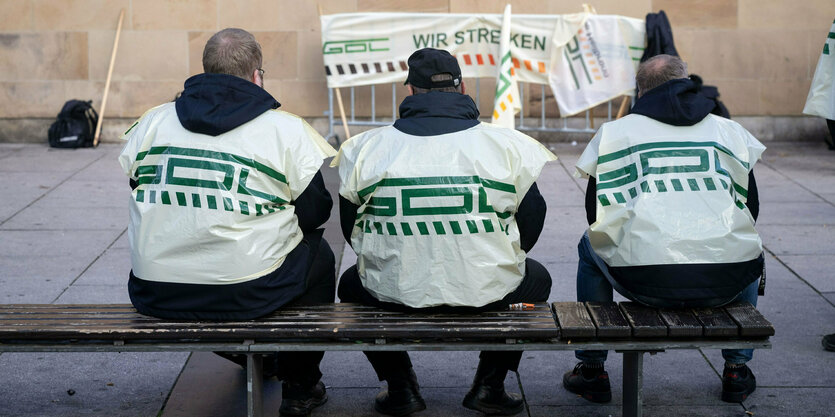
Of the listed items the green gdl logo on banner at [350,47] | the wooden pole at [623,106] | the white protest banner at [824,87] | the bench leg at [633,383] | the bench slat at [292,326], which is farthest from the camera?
the wooden pole at [623,106]

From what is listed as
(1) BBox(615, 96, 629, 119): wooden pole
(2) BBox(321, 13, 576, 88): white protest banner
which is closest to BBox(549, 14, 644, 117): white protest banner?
(2) BBox(321, 13, 576, 88): white protest banner

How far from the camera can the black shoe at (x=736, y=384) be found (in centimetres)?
443

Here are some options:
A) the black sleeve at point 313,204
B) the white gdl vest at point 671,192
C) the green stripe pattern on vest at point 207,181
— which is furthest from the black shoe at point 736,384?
the green stripe pattern on vest at point 207,181

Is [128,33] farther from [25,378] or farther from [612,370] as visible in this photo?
[612,370]

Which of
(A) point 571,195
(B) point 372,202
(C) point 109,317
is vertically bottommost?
(A) point 571,195

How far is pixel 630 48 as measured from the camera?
10.3 meters

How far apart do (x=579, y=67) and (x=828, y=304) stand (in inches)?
197

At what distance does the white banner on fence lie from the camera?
33.9ft

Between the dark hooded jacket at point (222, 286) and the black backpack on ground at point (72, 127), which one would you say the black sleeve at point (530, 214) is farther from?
the black backpack on ground at point (72, 127)

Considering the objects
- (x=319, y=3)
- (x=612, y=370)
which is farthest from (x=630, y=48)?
(x=612, y=370)

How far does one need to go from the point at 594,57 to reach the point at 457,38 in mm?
1371

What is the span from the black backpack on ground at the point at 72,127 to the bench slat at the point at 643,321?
26.8ft

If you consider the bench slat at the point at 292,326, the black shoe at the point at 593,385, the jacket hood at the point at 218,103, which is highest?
the jacket hood at the point at 218,103

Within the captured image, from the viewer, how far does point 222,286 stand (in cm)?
389
